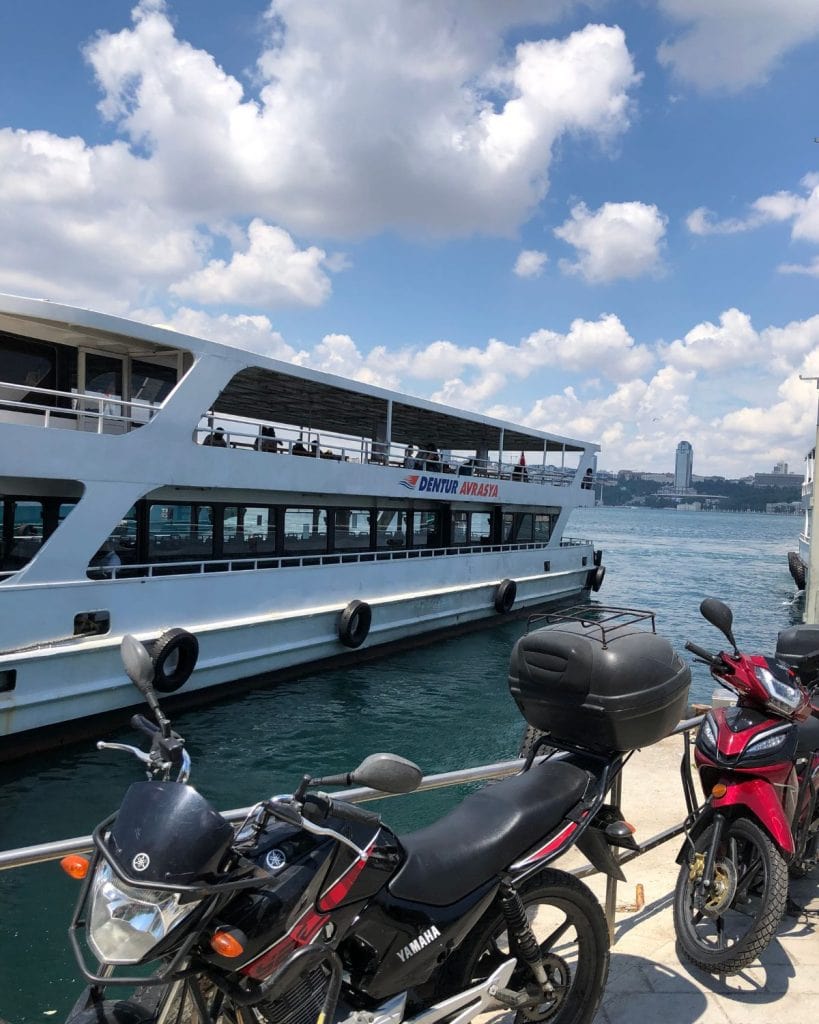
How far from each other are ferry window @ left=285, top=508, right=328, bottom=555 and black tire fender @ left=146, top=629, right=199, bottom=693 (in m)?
4.16

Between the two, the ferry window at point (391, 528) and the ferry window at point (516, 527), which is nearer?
the ferry window at point (391, 528)

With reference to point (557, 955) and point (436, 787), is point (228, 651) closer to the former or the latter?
point (436, 787)

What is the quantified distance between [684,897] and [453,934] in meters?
1.48

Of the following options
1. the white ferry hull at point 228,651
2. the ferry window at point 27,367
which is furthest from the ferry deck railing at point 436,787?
the ferry window at point 27,367

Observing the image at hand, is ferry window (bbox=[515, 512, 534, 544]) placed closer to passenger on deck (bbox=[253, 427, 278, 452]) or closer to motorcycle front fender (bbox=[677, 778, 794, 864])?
passenger on deck (bbox=[253, 427, 278, 452])

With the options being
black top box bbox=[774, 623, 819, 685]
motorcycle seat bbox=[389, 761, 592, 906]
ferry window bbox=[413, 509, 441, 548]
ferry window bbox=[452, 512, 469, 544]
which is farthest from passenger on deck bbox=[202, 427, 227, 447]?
motorcycle seat bbox=[389, 761, 592, 906]

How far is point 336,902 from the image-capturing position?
2023 mm

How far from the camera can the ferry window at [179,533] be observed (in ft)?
39.6

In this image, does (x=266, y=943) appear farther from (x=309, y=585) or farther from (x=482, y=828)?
(x=309, y=585)

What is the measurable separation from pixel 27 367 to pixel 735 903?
11140mm

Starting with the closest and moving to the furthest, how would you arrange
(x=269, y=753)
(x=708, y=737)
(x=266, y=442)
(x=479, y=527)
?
(x=708, y=737) < (x=269, y=753) < (x=266, y=442) < (x=479, y=527)

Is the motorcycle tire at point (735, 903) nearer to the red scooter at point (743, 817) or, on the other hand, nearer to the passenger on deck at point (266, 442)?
the red scooter at point (743, 817)

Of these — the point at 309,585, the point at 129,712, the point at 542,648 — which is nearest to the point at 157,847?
the point at 542,648

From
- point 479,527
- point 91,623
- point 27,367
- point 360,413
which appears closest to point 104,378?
point 27,367
